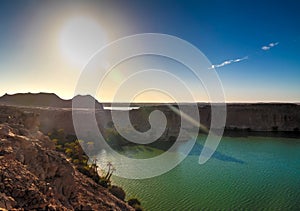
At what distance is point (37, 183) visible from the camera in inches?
320

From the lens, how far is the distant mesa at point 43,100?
94875 millimetres

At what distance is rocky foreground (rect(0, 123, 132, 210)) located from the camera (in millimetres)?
6850

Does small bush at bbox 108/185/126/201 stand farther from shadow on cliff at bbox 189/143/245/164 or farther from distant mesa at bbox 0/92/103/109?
distant mesa at bbox 0/92/103/109

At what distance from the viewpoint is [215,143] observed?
43781 millimetres

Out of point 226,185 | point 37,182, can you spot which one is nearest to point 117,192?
point 37,182

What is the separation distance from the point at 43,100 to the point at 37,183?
99904 mm

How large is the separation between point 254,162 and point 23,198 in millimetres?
28163

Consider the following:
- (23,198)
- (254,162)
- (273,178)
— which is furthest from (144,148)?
(23,198)

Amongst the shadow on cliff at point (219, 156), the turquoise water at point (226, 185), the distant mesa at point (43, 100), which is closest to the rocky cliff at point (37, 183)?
the turquoise water at point (226, 185)

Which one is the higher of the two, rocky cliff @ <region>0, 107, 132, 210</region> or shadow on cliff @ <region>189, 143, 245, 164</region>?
rocky cliff @ <region>0, 107, 132, 210</region>

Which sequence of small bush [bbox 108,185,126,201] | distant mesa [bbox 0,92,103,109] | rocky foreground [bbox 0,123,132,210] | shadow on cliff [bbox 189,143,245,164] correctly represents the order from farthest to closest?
distant mesa [bbox 0,92,103,109], shadow on cliff [bbox 189,143,245,164], small bush [bbox 108,185,126,201], rocky foreground [bbox 0,123,132,210]

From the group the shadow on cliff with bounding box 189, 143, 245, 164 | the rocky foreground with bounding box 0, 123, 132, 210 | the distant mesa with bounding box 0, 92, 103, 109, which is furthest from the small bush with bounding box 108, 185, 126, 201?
the distant mesa with bounding box 0, 92, 103, 109

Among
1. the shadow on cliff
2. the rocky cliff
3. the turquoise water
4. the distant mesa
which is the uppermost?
the distant mesa

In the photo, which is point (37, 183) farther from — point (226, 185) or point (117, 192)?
point (226, 185)
